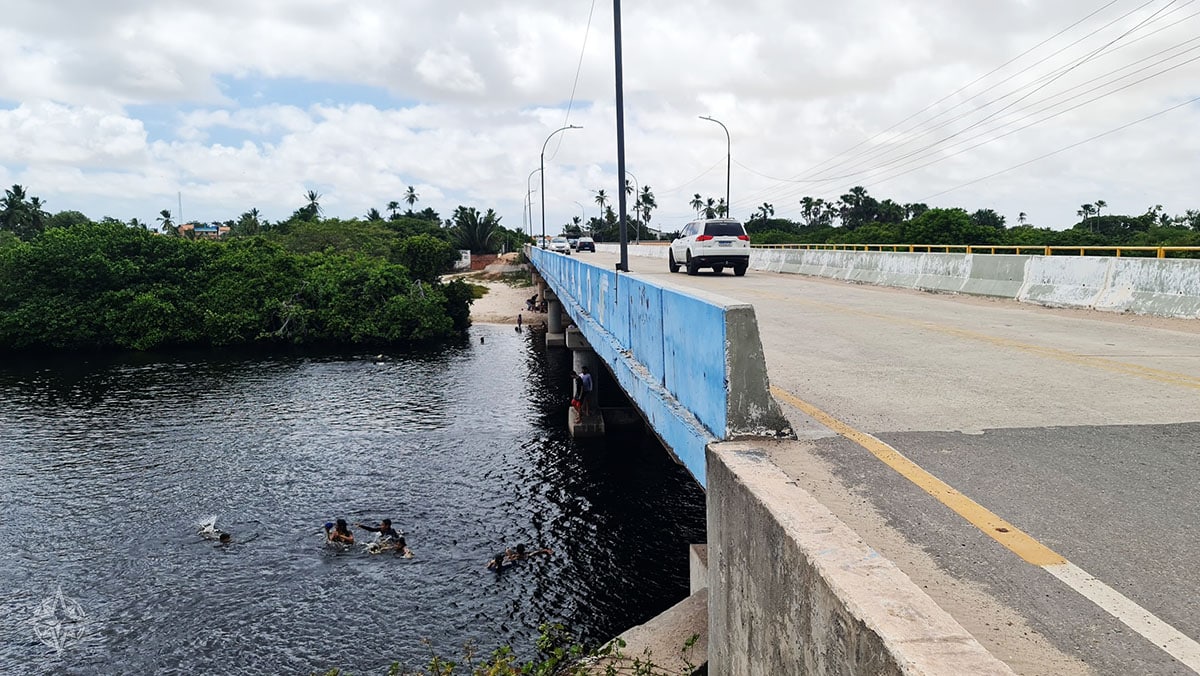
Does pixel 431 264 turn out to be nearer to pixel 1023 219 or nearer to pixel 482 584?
pixel 482 584

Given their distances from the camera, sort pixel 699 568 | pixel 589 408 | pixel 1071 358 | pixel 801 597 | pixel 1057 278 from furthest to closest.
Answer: pixel 589 408 → pixel 1057 278 → pixel 1071 358 → pixel 699 568 → pixel 801 597

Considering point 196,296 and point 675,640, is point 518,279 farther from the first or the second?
point 675,640

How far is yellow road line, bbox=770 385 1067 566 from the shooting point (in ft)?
12.7

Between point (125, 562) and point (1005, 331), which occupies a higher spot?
point (1005, 331)

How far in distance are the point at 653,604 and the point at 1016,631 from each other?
10.9 meters

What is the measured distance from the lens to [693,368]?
20.7 feet

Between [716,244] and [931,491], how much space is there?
71.2 ft

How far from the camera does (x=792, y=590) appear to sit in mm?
3547

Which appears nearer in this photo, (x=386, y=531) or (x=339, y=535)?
(x=339, y=535)

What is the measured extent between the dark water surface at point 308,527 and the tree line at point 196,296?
50.2 ft

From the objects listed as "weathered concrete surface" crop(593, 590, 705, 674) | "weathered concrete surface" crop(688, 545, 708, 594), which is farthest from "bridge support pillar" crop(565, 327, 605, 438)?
"weathered concrete surface" crop(593, 590, 705, 674)

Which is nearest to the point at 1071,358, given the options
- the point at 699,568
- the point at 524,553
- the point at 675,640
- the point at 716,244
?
the point at 699,568

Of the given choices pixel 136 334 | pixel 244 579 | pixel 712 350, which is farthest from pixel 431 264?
pixel 712 350

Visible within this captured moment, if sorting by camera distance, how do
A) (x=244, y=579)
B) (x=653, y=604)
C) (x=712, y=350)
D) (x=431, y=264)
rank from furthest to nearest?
(x=431, y=264) < (x=244, y=579) < (x=653, y=604) < (x=712, y=350)
